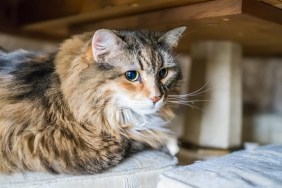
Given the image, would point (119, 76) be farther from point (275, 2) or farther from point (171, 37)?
point (275, 2)

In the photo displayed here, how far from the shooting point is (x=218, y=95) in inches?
71.0

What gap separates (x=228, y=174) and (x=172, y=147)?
0.33 metres

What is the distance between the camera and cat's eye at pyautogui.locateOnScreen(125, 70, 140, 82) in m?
1.12

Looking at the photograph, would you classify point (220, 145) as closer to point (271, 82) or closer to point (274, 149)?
point (274, 149)

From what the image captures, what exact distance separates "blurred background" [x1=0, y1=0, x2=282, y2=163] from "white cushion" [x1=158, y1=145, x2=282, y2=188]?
1.52 ft

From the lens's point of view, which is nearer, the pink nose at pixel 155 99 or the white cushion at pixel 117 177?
the white cushion at pixel 117 177

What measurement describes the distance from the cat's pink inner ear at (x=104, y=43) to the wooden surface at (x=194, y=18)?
307 millimetres

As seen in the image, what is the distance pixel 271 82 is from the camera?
99.7 inches

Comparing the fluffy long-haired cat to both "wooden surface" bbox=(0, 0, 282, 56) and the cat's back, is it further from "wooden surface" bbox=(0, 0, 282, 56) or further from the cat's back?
"wooden surface" bbox=(0, 0, 282, 56)

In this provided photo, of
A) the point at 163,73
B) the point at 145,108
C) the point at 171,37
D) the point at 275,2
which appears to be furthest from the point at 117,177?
the point at 275,2

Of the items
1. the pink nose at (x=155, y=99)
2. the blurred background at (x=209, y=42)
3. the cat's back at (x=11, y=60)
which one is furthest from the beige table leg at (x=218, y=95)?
the cat's back at (x=11, y=60)

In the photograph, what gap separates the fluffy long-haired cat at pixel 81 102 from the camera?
3.46 feet

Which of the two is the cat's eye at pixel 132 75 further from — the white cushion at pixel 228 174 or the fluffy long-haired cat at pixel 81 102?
the white cushion at pixel 228 174

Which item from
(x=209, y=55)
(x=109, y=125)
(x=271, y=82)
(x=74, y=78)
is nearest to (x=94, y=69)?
(x=74, y=78)
